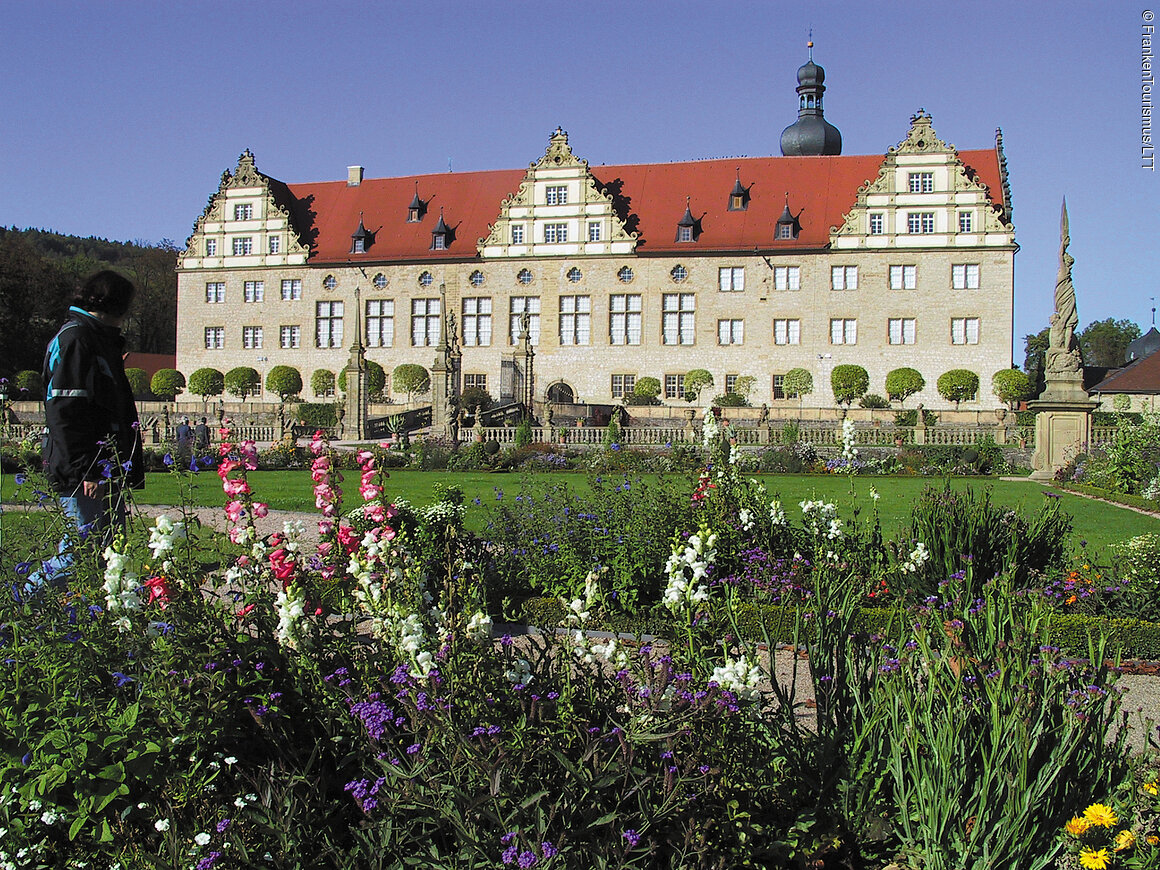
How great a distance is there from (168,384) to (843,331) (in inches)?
1245

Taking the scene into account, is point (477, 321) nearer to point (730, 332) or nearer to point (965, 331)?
point (730, 332)

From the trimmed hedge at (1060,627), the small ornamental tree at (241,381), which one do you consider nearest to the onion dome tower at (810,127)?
the small ornamental tree at (241,381)

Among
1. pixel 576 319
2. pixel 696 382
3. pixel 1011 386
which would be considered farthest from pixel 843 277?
pixel 576 319

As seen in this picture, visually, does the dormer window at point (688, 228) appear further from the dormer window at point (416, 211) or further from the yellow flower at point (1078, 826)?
the yellow flower at point (1078, 826)

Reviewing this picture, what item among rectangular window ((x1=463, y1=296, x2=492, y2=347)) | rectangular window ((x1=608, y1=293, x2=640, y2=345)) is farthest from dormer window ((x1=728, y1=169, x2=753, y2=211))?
rectangular window ((x1=463, y1=296, x2=492, y2=347))

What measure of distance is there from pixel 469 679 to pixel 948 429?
3004 cm

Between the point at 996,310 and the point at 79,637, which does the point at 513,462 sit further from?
the point at 996,310

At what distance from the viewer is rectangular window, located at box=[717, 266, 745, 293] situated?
42250 millimetres

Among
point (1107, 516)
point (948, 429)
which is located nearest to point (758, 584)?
point (1107, 516)

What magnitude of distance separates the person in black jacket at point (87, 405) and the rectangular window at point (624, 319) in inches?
1525

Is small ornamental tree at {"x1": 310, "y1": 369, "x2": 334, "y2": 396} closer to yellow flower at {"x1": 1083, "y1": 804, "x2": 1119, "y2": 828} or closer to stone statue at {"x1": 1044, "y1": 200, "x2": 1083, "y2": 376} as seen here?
stone statue at {"x1": 1044, "y1": 200, "x2": 1083, "y2": 376}

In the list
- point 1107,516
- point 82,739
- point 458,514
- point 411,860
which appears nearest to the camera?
point 411,860

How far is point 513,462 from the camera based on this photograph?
79.5ft

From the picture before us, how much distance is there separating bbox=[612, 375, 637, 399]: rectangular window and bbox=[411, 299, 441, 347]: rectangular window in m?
8.64
